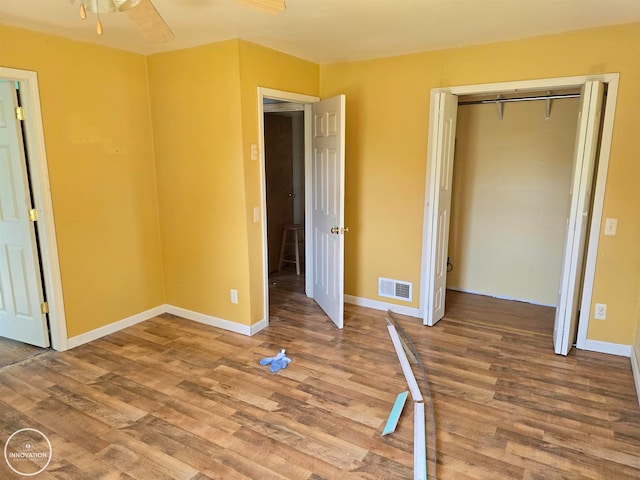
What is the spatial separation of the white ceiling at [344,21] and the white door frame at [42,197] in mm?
409

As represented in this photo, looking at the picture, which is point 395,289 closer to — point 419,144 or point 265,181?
point 419,144

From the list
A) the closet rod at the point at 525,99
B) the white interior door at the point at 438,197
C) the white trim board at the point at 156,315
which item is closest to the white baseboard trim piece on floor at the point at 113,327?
the white trim board at the point at 156,315

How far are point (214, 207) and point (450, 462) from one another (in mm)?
2621

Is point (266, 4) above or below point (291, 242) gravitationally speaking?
above

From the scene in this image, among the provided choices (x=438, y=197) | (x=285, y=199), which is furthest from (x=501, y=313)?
(x=285, y=199)

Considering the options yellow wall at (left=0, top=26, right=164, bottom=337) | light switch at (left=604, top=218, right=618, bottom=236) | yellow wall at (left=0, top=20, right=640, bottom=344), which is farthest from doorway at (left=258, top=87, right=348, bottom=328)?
light switch at (left=604, top=218, right=618, bottom=236)

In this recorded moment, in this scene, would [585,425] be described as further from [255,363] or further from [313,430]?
[255,363]

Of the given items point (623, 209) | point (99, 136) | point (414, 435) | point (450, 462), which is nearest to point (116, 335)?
point (99, 136)

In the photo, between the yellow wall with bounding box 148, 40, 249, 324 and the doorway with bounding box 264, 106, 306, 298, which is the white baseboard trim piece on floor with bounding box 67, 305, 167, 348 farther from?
the doorway with bounding box 264, 106, 306, 298

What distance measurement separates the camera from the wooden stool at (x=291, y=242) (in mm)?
5465

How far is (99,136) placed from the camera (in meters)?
3.48

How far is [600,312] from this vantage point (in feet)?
10.8

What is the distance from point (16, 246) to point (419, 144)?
346 cm

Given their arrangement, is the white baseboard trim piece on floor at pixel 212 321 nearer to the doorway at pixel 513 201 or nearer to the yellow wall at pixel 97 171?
the yellow wall at pixel 97 171
